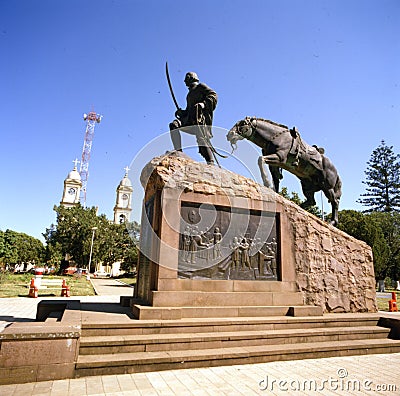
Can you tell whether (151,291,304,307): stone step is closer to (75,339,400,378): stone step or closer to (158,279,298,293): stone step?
(158,279,298,293): stone step

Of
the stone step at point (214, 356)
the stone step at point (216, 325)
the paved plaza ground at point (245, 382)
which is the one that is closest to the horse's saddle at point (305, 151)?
the stone step at point (216, 325)

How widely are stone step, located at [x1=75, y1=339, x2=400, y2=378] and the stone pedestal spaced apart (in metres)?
1.03

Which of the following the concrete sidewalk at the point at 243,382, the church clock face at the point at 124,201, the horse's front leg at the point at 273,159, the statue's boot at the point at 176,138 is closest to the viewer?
the concrete sidewalk at the point at 243,382

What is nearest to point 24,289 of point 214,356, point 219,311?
point 219,311

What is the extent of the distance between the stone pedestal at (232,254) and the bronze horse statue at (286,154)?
5.53 ft

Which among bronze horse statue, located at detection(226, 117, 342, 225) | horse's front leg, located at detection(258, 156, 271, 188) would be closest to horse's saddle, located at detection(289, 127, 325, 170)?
bronze horse statue, located at detection(226, 117, 342, 225)

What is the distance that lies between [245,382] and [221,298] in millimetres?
2429

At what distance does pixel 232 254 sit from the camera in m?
7.36

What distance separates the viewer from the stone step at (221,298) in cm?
624

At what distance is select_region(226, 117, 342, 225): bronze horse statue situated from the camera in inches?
→ 388

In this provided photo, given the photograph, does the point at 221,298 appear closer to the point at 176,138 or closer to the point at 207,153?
the point at 207,153

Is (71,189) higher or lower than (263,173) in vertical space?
higher

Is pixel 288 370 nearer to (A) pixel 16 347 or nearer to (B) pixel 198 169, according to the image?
(A) pixel 16 347

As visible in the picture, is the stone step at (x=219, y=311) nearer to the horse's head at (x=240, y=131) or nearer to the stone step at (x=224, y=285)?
the stone step at (x=224, y=285)
